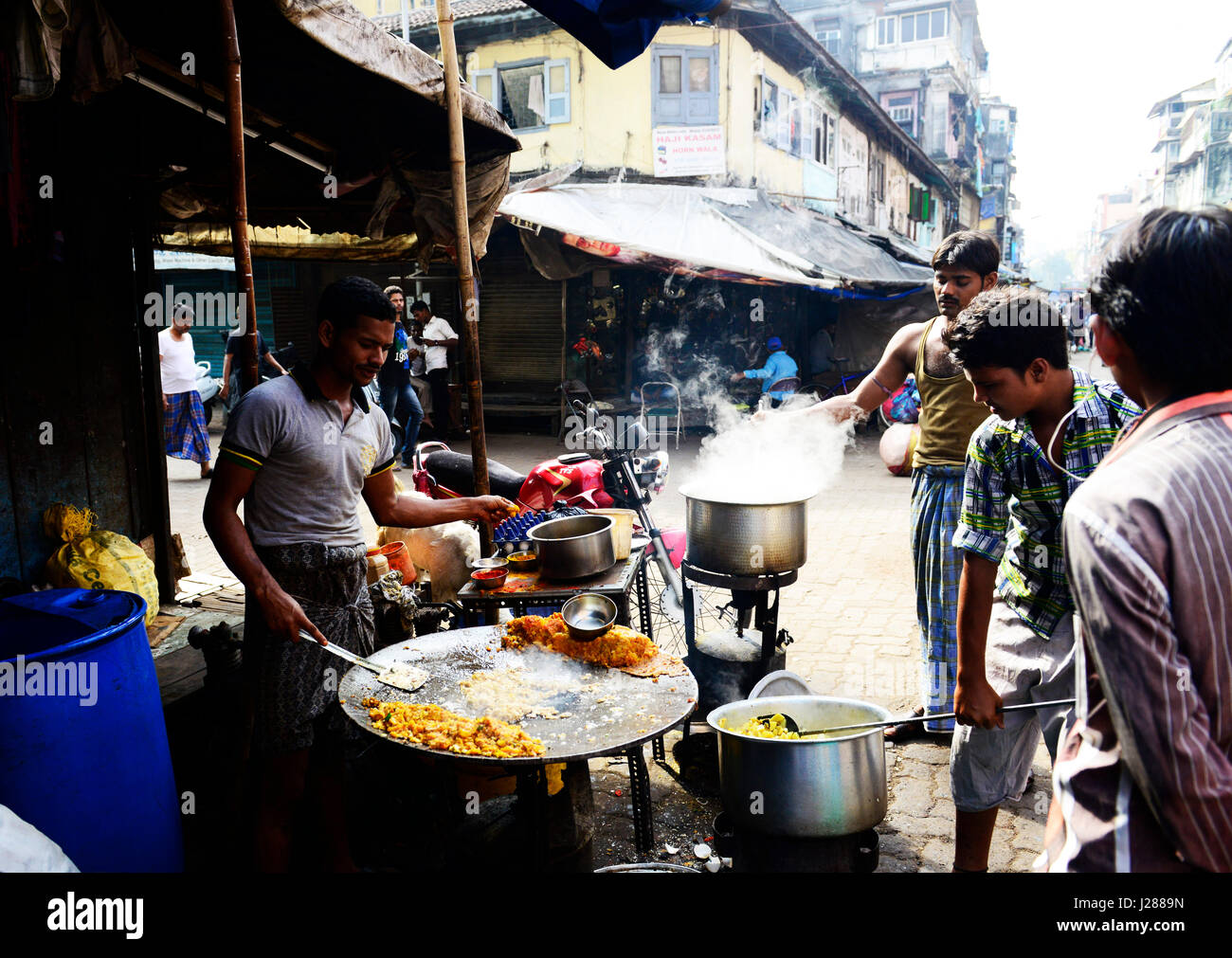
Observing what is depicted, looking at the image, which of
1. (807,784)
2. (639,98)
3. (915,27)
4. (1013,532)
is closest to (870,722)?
(807,784)

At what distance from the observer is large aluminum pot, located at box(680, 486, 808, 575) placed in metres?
4.21

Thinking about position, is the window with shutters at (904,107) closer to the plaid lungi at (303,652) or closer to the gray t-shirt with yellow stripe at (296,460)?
the gray t-shirt with yellow stripe at (296,460)

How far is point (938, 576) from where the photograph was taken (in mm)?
3840

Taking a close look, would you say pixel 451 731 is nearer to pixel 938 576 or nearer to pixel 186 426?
pixel 938 576

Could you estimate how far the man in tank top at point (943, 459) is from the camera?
3795 mm

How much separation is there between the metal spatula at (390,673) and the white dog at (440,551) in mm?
2928

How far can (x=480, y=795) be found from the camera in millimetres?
3701

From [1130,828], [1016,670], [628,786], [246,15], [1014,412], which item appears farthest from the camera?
[628,786]

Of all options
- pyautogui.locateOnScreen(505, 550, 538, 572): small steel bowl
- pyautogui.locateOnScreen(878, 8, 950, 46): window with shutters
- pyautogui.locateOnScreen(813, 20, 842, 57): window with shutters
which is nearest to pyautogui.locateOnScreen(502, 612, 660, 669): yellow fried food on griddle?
pyautogui.locateOnScreen(505, 550, 538, 572): small steel bowl

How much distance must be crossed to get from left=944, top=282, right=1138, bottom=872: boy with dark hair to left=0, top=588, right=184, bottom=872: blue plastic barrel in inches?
108

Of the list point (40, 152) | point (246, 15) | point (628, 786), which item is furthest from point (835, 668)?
point (40, 152)

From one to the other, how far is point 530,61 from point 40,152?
45.5 ft
